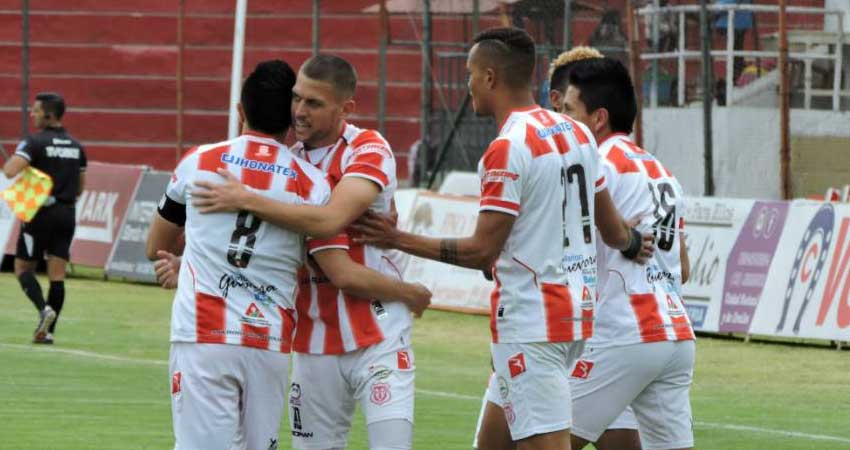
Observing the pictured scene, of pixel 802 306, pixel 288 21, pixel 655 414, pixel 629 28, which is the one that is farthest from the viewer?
pixel 288 21

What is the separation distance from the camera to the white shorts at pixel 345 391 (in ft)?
22.9

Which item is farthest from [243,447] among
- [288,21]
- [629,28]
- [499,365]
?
[288,21]

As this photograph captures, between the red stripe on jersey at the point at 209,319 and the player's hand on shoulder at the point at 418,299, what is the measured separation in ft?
2.73

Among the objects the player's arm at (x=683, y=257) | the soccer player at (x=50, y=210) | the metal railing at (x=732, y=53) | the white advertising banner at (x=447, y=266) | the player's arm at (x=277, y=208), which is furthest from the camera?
the white advertising banner at (x=447, y=266)

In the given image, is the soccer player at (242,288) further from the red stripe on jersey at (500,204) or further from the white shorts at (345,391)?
the red stripe on jersey at (500,204)

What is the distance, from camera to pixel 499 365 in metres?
6.97

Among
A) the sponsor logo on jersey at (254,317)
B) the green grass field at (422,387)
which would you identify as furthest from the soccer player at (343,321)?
the green grass field at (422,387)

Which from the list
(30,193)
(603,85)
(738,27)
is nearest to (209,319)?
(603,85)

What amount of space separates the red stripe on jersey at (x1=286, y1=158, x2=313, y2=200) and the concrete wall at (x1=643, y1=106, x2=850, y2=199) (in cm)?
1325

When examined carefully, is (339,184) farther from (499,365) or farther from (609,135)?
(609,135)

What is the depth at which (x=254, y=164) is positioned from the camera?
665 cm

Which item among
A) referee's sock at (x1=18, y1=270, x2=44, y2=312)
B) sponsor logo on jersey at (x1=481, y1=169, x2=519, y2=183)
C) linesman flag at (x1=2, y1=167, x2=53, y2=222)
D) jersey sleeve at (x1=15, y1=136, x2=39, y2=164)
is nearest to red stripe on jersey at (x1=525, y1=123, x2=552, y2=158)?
sponsor logo on jersey at (x1=481, y1=169, x2=519, y2=183)

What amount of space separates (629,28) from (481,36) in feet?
44.3

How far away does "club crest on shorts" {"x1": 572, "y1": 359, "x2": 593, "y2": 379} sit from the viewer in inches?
305
